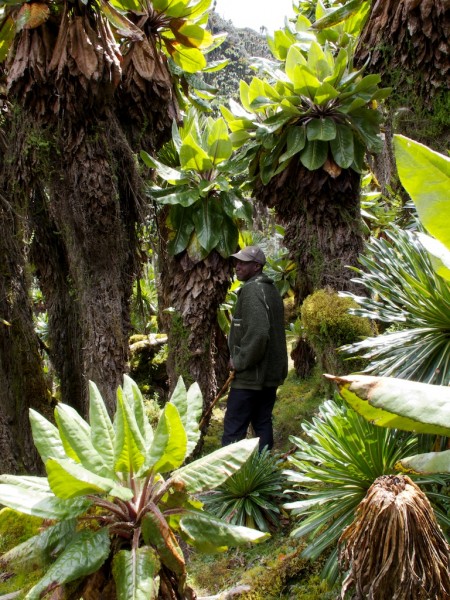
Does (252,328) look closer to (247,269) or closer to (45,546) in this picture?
(247,269)

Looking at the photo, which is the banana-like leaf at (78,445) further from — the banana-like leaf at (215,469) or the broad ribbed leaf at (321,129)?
the broad ribbed leaf at (321,129)

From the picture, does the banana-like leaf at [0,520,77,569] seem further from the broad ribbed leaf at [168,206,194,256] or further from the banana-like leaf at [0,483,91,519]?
the broad ribbed leaf at [168,206,194,256]

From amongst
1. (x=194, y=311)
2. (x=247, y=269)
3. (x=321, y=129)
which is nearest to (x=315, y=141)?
(x=321, y=129)

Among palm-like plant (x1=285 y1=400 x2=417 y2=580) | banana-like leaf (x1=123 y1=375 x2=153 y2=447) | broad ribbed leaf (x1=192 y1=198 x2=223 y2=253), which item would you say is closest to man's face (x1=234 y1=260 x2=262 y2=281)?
broad ribbed leaf (x1=192 y1=198 x2=223 y2=253)

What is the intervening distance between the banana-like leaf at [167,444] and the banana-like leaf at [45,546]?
39 cm

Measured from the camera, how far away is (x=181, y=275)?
572cm

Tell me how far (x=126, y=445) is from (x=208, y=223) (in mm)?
3811

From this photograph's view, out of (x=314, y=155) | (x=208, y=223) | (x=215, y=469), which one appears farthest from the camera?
(x=208, y=223)

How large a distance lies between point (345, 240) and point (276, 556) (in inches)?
116

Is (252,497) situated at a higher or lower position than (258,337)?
lower

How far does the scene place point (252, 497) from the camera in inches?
143

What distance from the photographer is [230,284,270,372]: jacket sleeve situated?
4.25 m

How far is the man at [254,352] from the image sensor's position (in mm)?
4293

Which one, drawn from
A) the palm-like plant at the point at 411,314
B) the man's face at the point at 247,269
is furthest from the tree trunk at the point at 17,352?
the palm-like plant at the point at 411,314
